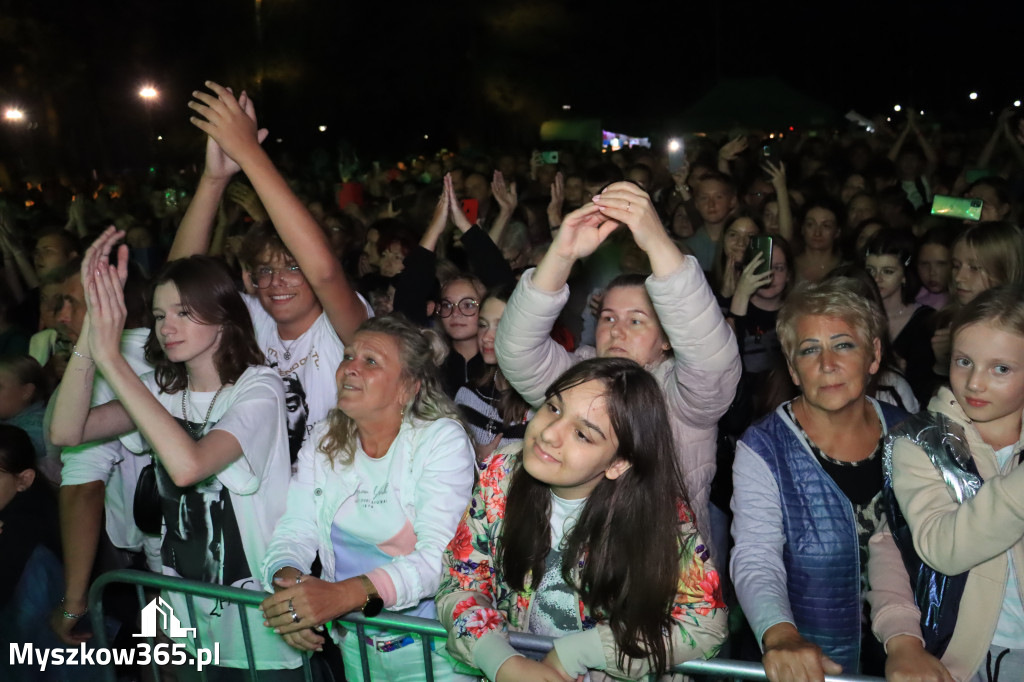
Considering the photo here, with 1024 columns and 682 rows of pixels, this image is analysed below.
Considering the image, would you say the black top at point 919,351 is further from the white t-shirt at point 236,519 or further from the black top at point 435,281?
the white t-shirt at point 236,519

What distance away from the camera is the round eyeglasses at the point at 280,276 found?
3539mm

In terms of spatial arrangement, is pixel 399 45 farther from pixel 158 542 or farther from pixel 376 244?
pixel 158 542

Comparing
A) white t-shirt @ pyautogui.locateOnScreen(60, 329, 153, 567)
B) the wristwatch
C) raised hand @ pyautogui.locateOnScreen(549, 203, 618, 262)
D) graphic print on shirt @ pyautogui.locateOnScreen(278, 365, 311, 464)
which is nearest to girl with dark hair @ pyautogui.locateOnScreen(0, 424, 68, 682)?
Result: white t-shirt @ pyautogui.locateOnScreen(60, 329, 153, 567)

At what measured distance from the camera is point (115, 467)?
3.60 meters

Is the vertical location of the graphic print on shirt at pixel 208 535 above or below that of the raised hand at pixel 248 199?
below

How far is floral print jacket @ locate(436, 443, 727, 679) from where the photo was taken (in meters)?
2.18

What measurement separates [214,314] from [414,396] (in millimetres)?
779

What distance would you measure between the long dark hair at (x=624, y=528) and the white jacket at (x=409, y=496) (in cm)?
43

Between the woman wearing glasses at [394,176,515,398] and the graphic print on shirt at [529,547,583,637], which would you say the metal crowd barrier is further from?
the woman wearing glasses at [394,176,515,398]

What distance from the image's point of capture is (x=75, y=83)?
77.9 ft

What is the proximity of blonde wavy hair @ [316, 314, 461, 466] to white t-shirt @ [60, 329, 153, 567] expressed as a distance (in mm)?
941

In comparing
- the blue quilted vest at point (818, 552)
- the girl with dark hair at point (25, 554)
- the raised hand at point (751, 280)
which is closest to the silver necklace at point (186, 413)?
the girl with dark hair at point (25, 554)

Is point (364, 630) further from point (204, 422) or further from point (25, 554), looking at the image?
point (25, 554)

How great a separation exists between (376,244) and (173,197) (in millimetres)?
6163
